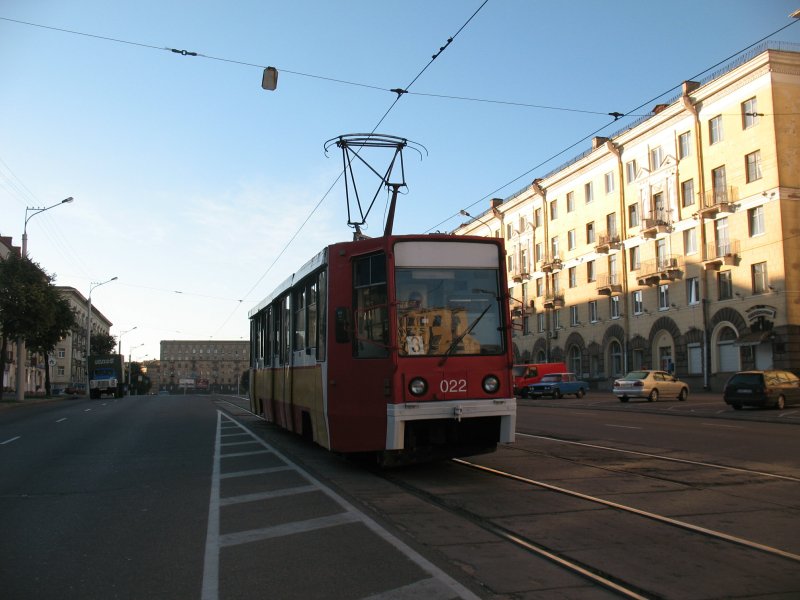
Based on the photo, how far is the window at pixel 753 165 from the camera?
3822 cm

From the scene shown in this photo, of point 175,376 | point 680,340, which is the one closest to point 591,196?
point 680,340

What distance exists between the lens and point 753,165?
38.7 m

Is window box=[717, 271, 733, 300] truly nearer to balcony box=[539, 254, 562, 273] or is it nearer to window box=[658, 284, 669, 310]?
window box=[658, 284, 669, 310]

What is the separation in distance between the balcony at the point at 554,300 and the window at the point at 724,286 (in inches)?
717

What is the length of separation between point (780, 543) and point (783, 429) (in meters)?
13.9

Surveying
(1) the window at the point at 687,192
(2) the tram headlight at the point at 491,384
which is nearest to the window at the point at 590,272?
(1) the window at the point at 687,192

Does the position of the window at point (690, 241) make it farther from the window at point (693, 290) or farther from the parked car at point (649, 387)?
the parked car at point (649, 387)

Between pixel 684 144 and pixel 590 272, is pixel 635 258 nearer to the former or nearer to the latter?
pixel 590 272

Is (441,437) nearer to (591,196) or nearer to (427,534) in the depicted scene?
(427,534)

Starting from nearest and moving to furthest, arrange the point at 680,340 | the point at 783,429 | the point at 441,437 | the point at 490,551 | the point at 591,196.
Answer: the point at 490,551, the point at 441,437, the point at 783,429, the point at 680,340, the point at 591,196

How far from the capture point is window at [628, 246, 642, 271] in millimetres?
48594

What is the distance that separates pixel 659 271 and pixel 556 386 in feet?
32.9

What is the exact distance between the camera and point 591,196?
5431cm

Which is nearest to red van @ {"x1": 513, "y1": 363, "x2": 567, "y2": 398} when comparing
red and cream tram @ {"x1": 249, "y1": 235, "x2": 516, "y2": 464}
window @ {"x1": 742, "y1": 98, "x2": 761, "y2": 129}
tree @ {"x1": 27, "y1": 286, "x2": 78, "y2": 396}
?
window @ {"x1": 742, "y1": 98, "x2": 761, "y2": 129}
